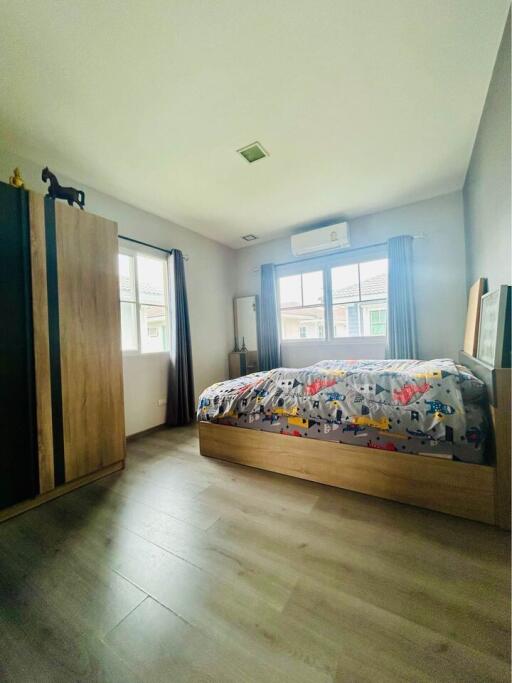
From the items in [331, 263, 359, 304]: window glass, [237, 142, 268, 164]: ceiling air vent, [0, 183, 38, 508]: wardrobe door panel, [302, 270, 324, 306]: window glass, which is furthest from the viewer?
[302, 270, 324, 306]: window glass

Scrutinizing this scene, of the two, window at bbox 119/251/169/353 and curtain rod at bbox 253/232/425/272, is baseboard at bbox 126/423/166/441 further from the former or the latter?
curtain rod at bbox 253/232/425/272

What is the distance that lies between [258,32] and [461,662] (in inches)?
109

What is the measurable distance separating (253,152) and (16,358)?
2.37 m

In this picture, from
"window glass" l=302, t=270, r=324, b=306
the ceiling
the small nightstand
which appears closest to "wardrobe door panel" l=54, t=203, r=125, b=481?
the ceiling

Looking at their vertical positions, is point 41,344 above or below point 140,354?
above

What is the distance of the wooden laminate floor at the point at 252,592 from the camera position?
2.78 ft

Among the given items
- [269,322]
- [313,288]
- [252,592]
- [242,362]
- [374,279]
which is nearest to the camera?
[252,592]

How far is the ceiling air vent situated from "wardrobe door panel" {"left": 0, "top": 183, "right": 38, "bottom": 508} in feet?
5.43

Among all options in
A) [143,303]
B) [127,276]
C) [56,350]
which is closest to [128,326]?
[143,303]

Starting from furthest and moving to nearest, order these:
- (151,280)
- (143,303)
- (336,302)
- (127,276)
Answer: (336,302)
(151,280)
(143,303)
(127,276)

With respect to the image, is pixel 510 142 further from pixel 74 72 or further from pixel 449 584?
pixel 74 72

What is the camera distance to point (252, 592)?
3.57 feet

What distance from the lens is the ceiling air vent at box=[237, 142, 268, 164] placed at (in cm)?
218

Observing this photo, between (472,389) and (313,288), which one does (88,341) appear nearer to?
(472,389)
